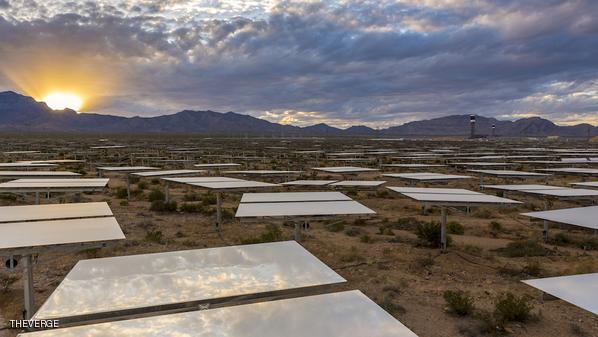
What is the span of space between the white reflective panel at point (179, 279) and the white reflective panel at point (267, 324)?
33 centimetres

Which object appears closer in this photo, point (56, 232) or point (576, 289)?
point (576, 289)

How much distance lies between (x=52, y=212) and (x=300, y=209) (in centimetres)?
440

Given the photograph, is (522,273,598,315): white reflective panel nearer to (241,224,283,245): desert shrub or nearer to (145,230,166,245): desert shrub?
(241,224,283,245): desert shrub

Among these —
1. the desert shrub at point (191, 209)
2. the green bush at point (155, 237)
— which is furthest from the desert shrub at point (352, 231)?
the desert shrub at point (191, 209)

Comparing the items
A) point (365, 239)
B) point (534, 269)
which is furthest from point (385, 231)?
point (534, 269)

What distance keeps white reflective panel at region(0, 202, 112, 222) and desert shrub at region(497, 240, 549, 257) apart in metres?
10.3

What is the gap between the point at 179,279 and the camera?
3955 mm

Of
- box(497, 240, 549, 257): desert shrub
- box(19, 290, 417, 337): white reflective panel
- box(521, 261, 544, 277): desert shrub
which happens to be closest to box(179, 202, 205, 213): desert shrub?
box(497, 240, 549, 257): desert shrub

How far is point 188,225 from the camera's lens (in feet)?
47.6

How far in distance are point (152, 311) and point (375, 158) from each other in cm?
3873

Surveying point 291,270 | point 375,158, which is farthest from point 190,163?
point 291,270

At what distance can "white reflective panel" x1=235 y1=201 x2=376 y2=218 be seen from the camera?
23.2ft

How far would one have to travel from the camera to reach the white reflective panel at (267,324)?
9.26 ft

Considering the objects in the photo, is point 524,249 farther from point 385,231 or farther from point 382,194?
point 382,194
